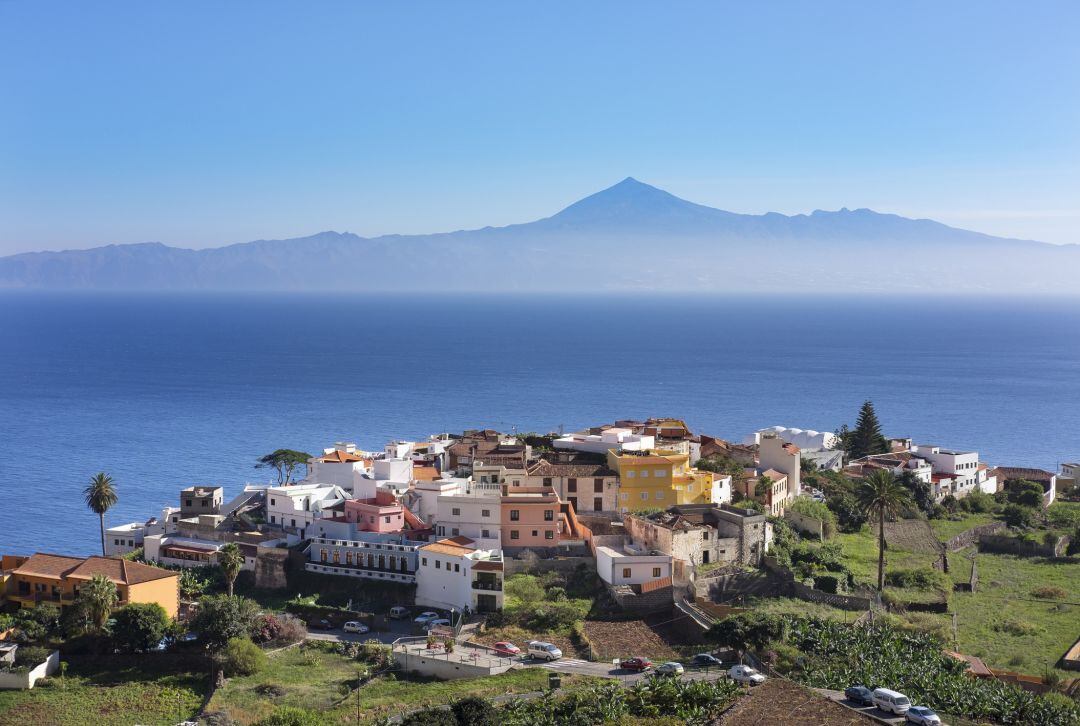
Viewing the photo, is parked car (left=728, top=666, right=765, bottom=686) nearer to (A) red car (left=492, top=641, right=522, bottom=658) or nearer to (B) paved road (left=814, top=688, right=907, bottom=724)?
(B) paved road (left=814, top=688, right=907, bottom=724)

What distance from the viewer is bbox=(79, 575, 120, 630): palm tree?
3544 cm

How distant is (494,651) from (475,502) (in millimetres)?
9326

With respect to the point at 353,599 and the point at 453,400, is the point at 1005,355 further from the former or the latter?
the point at 353,599

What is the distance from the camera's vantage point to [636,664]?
104 ft

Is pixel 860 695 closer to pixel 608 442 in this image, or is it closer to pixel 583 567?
pixel 583 567

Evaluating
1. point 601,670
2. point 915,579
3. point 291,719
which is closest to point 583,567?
point 601,670

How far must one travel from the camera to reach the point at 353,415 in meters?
105

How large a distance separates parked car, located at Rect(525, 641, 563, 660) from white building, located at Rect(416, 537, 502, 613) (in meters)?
4.31

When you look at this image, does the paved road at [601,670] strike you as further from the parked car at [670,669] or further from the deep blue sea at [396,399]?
the deep blue sea at [396,399]

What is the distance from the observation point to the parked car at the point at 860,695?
26219 mm

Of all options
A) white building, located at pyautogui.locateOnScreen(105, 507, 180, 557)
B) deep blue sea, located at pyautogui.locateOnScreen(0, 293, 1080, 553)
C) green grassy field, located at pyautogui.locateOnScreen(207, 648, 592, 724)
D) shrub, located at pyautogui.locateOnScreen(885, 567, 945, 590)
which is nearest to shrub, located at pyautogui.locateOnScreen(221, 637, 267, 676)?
green grassy field, located at pyautogui.locateOnScreen(207, 648, 592, 724)

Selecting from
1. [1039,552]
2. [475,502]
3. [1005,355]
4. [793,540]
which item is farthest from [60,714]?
[1005,355]

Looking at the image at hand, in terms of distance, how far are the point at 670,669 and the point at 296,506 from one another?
21643 mm

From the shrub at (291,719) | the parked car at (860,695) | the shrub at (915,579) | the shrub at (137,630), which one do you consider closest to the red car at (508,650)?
Answer: the shrub at (291,719)
